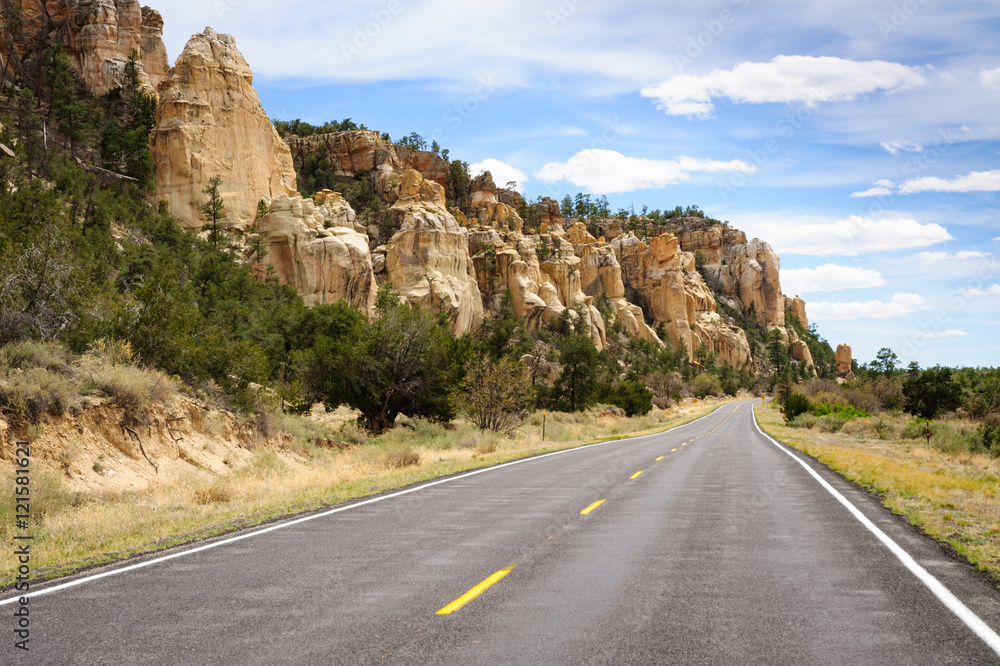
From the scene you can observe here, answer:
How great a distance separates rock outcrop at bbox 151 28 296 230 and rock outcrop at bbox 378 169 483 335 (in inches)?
575

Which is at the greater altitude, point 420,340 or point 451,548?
point 420,340

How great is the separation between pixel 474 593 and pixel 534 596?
50 cm

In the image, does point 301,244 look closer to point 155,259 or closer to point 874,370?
point 155,259

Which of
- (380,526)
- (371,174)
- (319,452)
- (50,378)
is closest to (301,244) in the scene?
(371,174)

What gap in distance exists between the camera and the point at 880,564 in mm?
6820

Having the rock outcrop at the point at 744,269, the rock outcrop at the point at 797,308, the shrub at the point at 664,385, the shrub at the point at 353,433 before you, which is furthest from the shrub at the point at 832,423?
the rock outcrop at the point at 797,308

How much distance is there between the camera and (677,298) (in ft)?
431

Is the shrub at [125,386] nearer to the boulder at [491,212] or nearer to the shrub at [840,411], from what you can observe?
the shrub at [840,411]

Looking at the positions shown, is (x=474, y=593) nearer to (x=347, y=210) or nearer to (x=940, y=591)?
(x=940, y=591)

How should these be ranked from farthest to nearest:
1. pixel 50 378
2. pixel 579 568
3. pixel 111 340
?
1. pixel 111 340
2. pixel 50 378
3. pixel 579 568

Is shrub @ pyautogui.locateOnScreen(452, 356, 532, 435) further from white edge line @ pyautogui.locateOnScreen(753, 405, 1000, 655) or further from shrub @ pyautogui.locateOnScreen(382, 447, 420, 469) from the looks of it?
white edge line @ pyautogui.locateOnScreen(753, 405, 1000, 655)

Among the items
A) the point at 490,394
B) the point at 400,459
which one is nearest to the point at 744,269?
the point at 490,394

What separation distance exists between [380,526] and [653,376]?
8494 cm

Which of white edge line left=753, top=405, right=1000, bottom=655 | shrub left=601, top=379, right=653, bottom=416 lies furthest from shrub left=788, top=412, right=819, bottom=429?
white edge line left=753, top=405, right=1000, bottom=655
